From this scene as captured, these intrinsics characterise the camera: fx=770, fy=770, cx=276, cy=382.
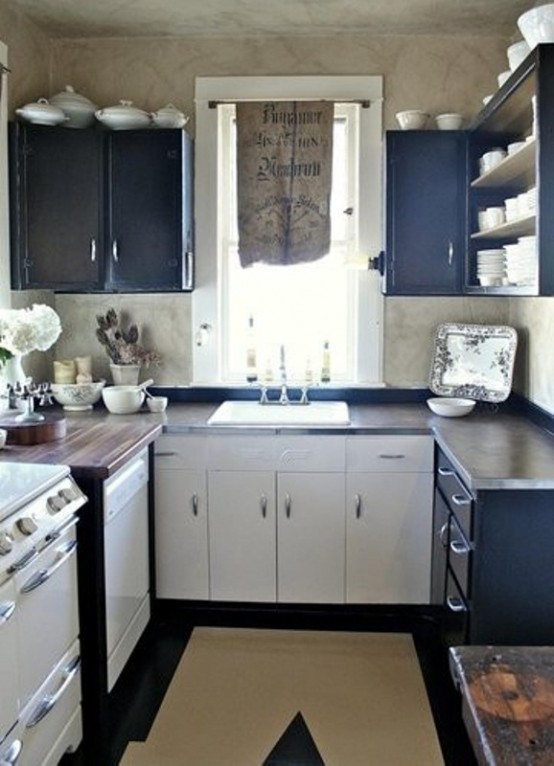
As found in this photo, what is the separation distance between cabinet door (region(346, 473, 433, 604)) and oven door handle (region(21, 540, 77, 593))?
1.33 m

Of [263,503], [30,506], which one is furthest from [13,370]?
[263,503]

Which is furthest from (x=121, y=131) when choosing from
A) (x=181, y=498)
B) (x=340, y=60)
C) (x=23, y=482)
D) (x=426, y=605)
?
(x=426, y=605)

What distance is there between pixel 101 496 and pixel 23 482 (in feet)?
1.16

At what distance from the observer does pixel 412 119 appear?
3537 millimetres

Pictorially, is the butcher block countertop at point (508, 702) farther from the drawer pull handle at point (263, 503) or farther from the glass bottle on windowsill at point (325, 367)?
the glass bottle on windowsill at point (325, 367)

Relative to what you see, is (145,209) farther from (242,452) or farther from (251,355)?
(242,452)

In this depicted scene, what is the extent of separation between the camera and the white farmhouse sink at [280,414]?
3320 mm

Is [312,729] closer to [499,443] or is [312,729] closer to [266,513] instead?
[266,513]

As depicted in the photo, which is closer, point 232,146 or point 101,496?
point 101,496

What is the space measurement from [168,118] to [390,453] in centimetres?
184

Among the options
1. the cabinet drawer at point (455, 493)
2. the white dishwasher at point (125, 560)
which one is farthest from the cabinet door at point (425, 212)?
the white dishwasher at point (125, 560)

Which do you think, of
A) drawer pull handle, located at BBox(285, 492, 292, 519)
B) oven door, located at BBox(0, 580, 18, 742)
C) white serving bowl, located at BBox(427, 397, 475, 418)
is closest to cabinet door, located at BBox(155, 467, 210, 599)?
drawer pull handle, located at BBox(285, 492, 292, 519)

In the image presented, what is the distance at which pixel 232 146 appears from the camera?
3.85 meters

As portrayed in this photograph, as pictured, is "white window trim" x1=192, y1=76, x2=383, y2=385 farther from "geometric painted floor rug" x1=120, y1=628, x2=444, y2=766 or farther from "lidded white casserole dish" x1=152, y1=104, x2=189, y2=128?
"geometric painted floor rug" x1=120, y1=628, x2=444, y2=766
